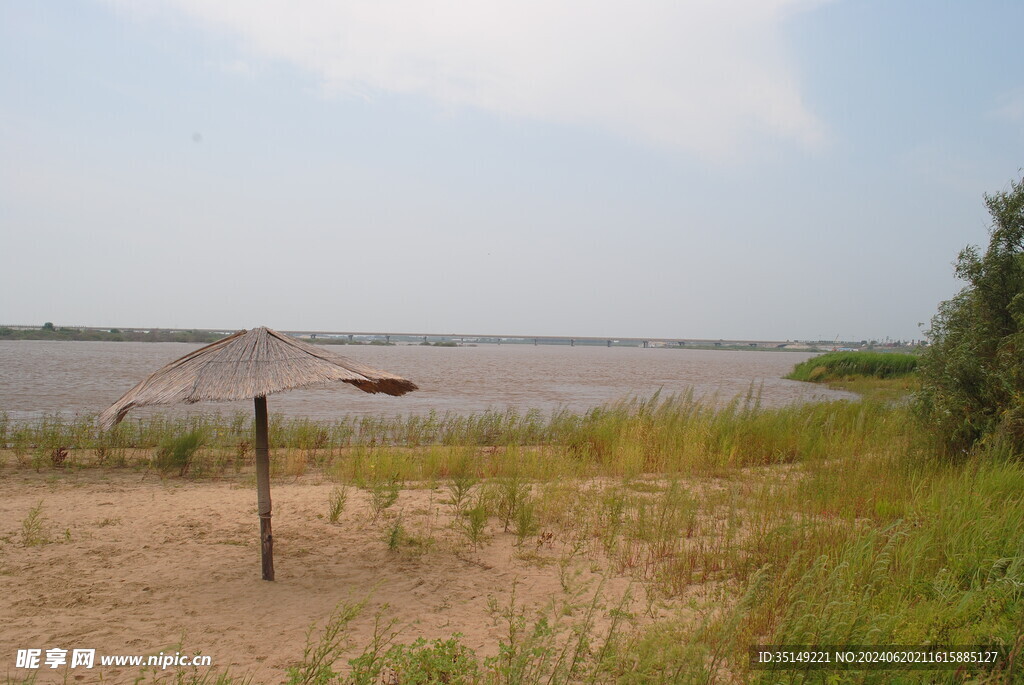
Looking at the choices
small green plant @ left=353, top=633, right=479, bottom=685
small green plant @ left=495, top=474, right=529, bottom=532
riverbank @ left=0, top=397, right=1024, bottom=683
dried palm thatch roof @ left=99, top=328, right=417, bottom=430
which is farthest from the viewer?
small green plant @ left=495, top=474, right=529, bottom=532

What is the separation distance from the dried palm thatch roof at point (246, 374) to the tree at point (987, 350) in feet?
21.0

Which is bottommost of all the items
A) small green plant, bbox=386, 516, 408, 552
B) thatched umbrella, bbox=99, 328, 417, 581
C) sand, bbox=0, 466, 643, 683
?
sand, bbox=0, 466, 643, 683

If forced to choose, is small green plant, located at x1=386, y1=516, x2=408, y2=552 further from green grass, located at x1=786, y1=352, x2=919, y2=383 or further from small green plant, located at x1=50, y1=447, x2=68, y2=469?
green grass, located at x1=786, y1=352, x2=919, y2=383

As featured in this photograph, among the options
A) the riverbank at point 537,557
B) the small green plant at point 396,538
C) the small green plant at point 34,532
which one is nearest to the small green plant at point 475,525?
the riverbank at point 537,557

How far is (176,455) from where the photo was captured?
9.40 metres

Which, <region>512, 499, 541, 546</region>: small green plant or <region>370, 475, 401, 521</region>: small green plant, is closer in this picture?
<region>512, 499, 541, 546</region>: small green plant

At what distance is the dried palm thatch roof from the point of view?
478cm

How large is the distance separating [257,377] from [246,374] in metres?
0.12

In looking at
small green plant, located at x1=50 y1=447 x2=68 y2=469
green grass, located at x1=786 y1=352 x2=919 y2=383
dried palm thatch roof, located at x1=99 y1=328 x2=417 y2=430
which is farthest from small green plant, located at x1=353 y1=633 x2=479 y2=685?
green grass, located at x1=786 y1=352 x2=919 y2=383

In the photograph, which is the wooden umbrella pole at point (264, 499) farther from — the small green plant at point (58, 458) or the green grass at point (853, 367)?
the green grass at point (853, 367)

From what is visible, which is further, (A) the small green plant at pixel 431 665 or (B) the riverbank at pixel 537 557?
(B) the riverbank at pixel 537 557

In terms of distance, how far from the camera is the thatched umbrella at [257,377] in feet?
15.7

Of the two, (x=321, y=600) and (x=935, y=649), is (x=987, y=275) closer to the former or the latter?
(x=935, y=649)

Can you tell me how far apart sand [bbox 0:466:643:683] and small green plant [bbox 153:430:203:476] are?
1424mm
